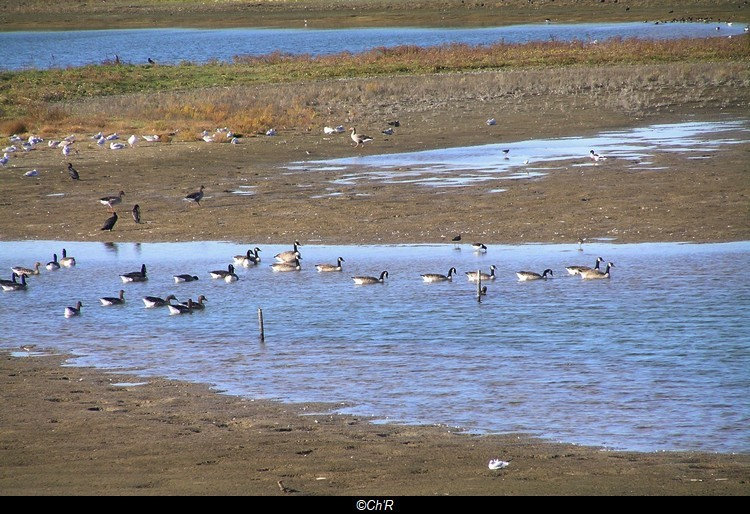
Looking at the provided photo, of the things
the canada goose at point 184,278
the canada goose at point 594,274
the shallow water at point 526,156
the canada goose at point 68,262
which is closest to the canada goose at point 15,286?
the canada goose at point 68,262

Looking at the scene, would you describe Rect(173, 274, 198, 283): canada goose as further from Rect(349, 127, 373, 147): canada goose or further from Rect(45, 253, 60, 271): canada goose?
Rect(349, 127, 373, 147): canada goose

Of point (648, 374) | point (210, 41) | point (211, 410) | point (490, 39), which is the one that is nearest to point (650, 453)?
point (648, 374)

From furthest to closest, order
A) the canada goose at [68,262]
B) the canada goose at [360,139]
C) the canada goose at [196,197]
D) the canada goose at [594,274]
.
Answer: the canada goose at [360,139] → the canada goose at [196,197] → the canada goose at [68,262] → the canada goose at [594,274]

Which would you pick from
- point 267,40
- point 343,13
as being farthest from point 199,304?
point 343,13

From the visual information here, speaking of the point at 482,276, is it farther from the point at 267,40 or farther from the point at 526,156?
the point at 267,40

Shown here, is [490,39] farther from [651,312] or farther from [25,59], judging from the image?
[651,312]

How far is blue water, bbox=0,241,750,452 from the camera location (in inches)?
A: 488

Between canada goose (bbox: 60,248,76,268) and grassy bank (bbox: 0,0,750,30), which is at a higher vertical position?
grassy bank (bbox: 0,0,750,30)

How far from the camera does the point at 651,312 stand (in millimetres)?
16734

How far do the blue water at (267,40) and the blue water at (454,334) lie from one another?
43.7 m

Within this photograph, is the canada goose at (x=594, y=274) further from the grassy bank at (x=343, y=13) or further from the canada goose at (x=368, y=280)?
the grassy bank at (x=343, y=13)

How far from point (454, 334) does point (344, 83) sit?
109ft

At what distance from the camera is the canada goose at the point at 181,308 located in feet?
58.0

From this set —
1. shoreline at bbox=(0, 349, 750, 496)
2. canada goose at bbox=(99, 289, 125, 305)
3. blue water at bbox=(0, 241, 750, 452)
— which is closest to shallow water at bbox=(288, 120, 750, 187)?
blue water at bbox=(0, 241, 750, 452)
